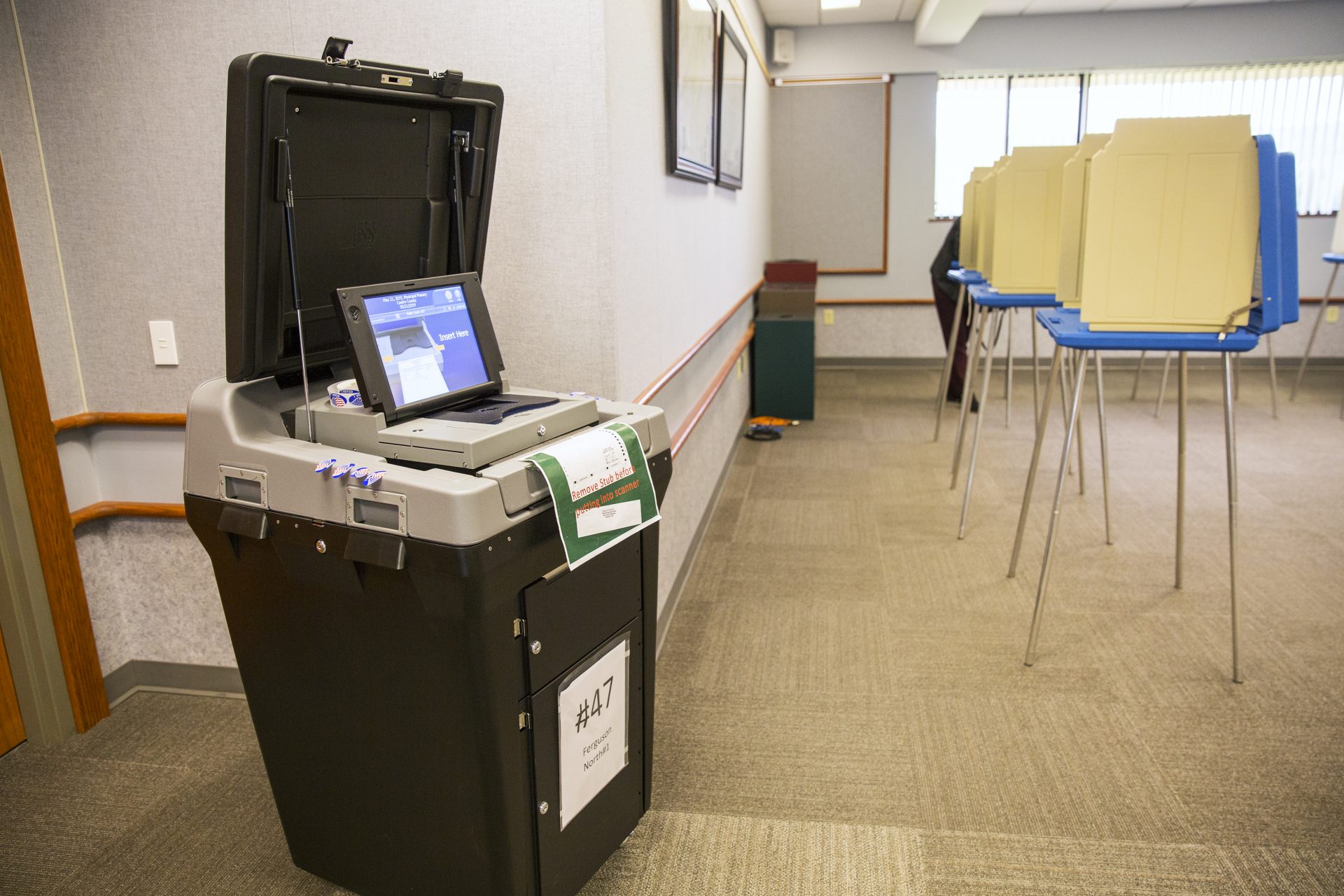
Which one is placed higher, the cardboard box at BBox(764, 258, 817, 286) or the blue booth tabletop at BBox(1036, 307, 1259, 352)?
the cardboard box at BBox(764, 258, 817, 286)

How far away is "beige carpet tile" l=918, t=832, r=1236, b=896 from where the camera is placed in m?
1.51

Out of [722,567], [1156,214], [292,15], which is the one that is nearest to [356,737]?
[292,15]

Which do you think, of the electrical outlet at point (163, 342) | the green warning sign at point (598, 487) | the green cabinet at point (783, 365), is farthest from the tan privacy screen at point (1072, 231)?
the green cabinet at point (783, 365)

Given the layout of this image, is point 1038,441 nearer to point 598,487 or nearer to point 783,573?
point 783,573

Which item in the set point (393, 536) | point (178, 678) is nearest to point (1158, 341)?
point (393, 536)

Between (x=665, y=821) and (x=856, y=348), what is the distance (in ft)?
16.4

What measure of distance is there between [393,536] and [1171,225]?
68.8 inches

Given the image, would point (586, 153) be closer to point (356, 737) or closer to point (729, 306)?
point (356, 737)

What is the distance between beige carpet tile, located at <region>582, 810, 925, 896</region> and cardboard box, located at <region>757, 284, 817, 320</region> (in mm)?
3491

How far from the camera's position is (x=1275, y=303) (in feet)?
6.03

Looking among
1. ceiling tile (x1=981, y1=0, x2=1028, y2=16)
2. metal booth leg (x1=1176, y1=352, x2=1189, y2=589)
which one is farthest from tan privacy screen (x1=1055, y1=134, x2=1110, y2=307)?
ceiling tile (x1=981, y1=0, x2=1028, y2=16)

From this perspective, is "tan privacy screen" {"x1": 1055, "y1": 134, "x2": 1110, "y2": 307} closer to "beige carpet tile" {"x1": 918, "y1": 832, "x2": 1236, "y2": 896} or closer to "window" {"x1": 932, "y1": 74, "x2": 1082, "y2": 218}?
"beige carpet tile" {"x1": 918, "y1": 832, "x2": 1236, "y2": 896}

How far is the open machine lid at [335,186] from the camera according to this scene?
3.74ft

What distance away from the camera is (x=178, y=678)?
2.16m
